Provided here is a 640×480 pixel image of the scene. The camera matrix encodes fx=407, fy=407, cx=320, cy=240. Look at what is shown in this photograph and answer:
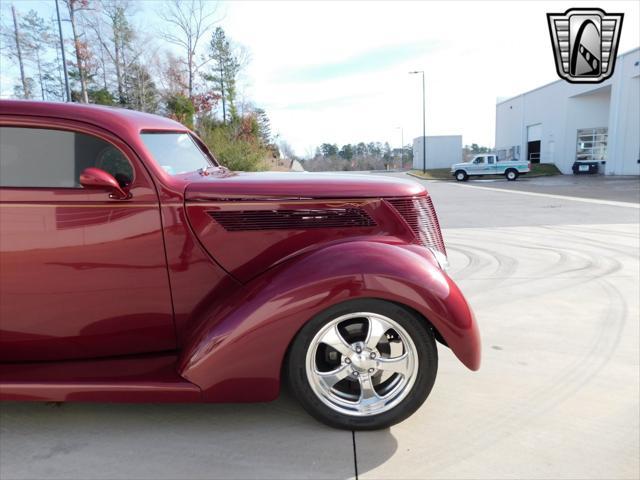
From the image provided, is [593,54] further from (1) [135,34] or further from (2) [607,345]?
(1) [135,34]

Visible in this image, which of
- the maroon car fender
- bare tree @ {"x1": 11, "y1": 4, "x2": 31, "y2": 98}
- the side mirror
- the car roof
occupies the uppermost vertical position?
bare tree @ {"x1": 11, "y1": 4, "x2": 31, "y2": 98}

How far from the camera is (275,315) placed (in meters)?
1.96

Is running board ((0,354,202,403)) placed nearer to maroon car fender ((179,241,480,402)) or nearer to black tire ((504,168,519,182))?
maroon car fender ((179,241,480,402))

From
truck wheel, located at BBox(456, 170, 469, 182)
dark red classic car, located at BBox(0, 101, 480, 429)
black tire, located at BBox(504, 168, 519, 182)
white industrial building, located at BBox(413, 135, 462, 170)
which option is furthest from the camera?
white industrial building, located at BBox(413, 135, 462, 170)

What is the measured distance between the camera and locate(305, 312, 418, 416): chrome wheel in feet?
6.72

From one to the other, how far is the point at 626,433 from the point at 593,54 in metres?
8.39

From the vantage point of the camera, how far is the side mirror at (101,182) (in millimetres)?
1920

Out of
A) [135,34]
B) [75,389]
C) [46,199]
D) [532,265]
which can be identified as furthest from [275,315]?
[135,34]

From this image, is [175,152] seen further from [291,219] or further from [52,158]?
[291,219]

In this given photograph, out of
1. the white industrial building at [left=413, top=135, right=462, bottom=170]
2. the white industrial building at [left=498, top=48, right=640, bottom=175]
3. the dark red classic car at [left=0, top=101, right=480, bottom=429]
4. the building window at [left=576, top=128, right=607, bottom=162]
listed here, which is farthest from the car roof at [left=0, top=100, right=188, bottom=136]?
the white industrial building at [left=413, top=135, right=462, bottom=170]

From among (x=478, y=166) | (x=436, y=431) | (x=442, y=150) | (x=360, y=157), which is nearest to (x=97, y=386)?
(x=436, y=431)

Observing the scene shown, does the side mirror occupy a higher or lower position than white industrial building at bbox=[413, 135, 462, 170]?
lower

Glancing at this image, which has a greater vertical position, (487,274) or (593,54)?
(593,54)

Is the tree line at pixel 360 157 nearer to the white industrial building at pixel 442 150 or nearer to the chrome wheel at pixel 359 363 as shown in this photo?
the white industrial building at pixel 442 150
